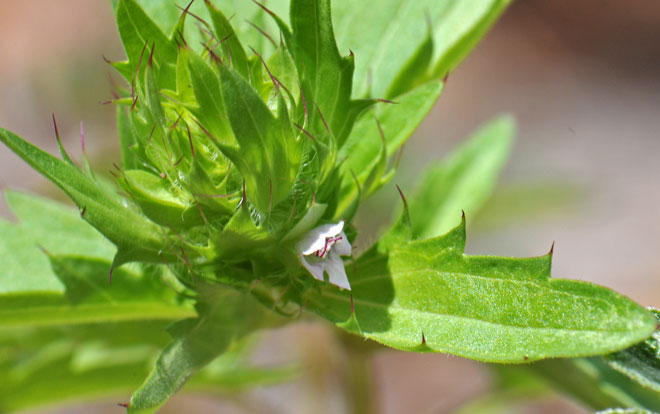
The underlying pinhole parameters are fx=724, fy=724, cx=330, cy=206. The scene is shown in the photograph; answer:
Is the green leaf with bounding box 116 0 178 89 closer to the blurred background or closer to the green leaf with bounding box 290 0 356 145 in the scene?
the green leaf with bounding box 290 0 356 145

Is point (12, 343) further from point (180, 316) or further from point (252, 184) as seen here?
point (252, 184)

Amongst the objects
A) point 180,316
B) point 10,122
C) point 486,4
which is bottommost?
point 10,122

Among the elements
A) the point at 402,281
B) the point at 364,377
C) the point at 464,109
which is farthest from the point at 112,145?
the point at 464,109

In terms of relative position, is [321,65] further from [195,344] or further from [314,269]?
[195,344]

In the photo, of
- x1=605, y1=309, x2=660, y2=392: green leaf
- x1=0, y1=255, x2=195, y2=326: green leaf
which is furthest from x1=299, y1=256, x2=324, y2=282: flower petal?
x1=605, y1=309, x2=660, y2=392: green leaf

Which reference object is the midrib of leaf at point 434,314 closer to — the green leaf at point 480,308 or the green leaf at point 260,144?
the green leaf at point 480,308

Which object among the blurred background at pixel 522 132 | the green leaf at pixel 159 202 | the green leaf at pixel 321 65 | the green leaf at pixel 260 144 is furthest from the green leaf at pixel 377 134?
the blurred background at pixel 522 132
